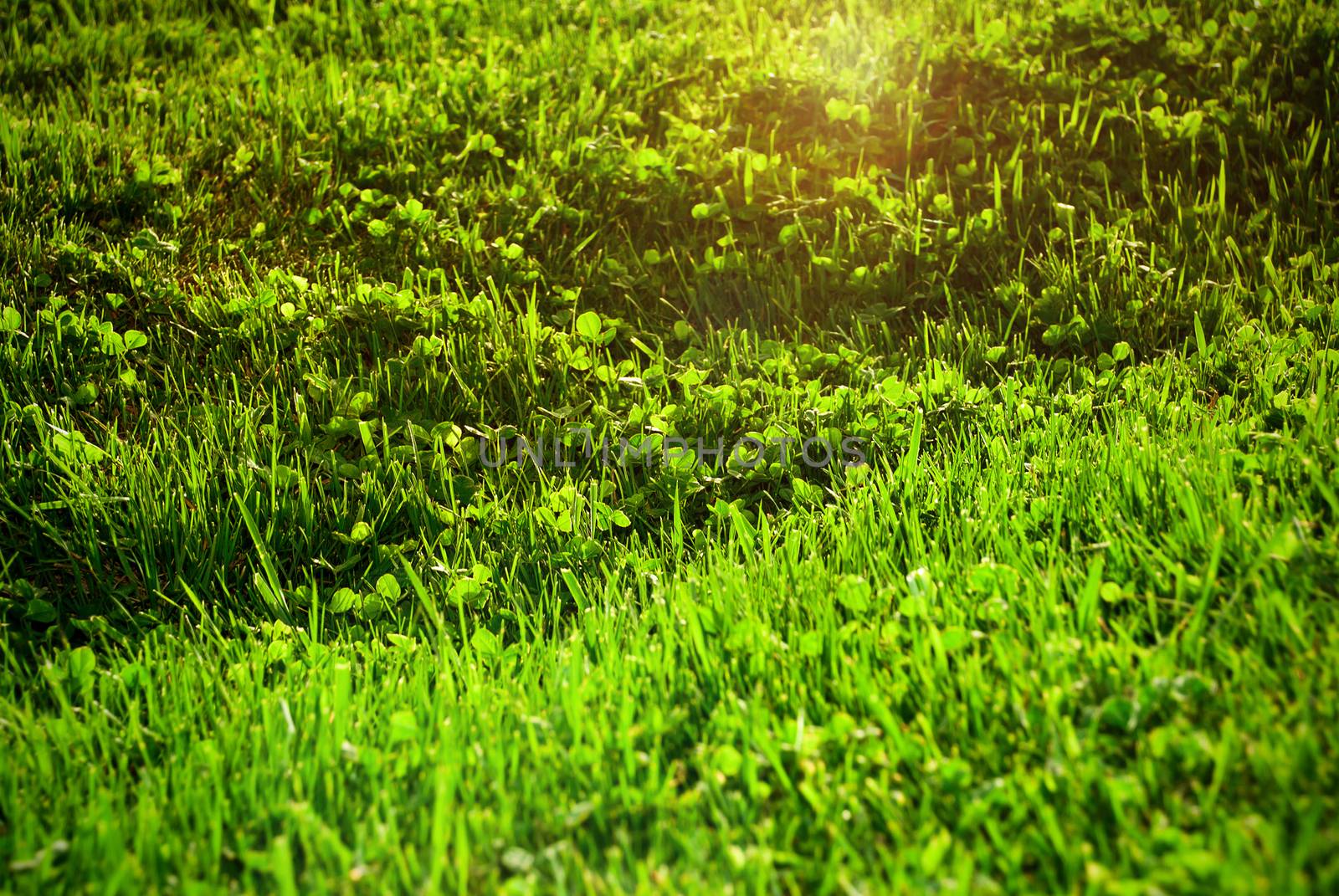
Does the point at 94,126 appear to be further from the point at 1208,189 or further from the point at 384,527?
the point at 1208,189

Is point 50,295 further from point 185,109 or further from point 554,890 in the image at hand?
point 554,890

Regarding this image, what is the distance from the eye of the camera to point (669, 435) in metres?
3.27

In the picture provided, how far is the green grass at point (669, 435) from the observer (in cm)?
175

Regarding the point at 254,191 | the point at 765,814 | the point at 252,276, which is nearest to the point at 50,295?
the point at 252,276

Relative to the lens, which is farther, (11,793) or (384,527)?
(384,527)

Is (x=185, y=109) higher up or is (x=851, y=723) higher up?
(x=185, y=109)

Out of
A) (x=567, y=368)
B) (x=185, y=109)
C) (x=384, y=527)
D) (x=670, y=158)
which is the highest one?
(x=185, y=109)

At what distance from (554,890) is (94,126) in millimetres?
4206

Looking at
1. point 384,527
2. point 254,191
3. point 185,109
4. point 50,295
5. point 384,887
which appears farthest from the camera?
point 185,109

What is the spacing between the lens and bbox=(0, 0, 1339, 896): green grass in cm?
175

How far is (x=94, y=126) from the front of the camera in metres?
4.39

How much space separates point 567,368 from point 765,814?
210cm

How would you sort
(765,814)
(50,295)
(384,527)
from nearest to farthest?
(765,814) < (384,527) < (50,295)

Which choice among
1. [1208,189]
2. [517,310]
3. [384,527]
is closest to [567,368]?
[517,310]
